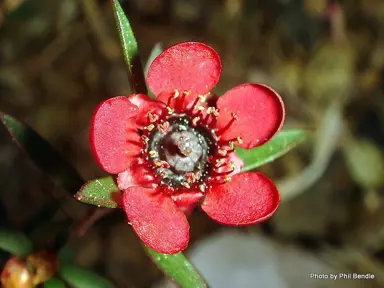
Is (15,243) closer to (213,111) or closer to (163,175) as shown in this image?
(163,175)

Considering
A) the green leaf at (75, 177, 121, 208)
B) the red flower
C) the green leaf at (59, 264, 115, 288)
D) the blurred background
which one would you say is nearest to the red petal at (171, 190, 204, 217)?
the red flower

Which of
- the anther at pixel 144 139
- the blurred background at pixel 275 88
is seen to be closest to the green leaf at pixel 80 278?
the anther at pixel 144 139

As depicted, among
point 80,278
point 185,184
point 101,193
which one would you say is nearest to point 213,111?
point 185,184

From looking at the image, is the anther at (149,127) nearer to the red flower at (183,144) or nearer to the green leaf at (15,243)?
the red flower at (183,144)

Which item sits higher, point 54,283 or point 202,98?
point 202,98

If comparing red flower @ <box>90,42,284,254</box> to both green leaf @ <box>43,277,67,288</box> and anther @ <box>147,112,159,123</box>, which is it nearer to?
anther @ <box>147,112,159,123</box>

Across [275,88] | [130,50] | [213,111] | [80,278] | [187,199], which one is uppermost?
[130,50]
